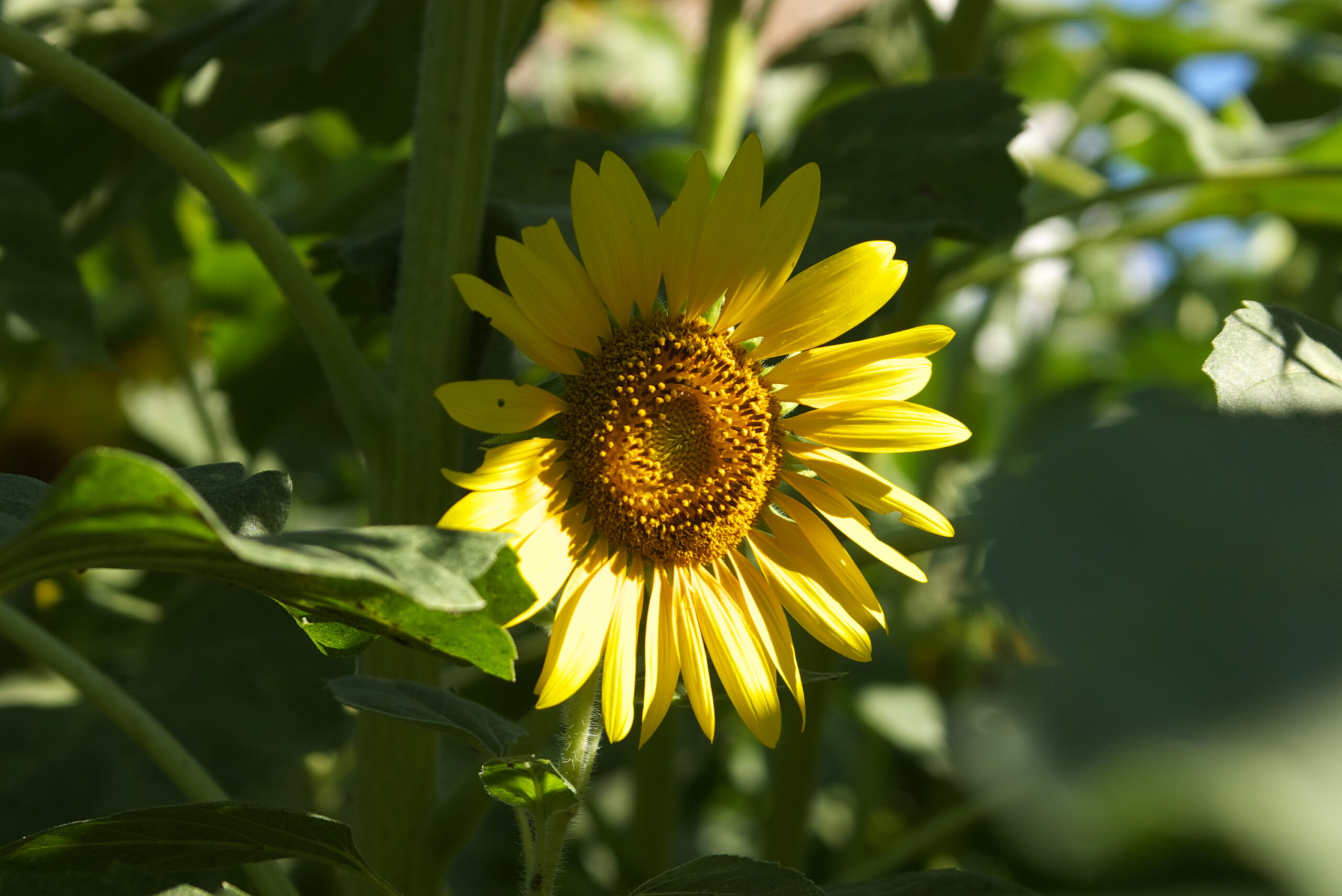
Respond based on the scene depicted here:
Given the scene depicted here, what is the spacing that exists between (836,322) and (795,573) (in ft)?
0.40

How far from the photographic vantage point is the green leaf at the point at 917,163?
25.7 inches

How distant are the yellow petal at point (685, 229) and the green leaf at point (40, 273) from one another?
0.41 metres

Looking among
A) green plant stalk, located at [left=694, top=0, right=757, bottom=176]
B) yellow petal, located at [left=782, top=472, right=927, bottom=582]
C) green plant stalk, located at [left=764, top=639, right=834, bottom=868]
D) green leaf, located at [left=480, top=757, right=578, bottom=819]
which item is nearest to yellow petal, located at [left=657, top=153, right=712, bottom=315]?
yellow petal, located at [left=782, top=472, right=927, bottom=582]

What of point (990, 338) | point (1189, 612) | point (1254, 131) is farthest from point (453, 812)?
point (990, 338)

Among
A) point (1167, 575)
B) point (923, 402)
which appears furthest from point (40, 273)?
point (923, 402)

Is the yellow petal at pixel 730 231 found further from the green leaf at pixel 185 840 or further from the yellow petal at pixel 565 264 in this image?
the green leaf at pixel 185 840

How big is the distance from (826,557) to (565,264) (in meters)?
0.18

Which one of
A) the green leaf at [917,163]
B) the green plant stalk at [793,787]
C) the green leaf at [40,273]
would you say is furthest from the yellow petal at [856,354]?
the green leaf at [40,273]

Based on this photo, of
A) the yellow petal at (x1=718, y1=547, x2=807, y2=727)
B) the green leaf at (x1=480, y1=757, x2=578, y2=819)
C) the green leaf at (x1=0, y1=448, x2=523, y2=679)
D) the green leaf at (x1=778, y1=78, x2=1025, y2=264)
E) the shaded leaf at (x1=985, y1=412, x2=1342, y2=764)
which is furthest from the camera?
the green leaf at (x1=778, y1=78, x2=1025, y2=264)

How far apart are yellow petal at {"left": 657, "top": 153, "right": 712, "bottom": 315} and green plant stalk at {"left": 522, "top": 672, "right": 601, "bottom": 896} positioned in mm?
184

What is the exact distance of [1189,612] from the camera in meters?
0.21

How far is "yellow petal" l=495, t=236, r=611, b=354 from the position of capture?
49cm

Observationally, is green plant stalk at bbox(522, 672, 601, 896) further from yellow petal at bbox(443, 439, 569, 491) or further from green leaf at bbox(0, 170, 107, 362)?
green leaf at bbox(0, 170, 107, 362)

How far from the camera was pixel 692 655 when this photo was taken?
52 cm
